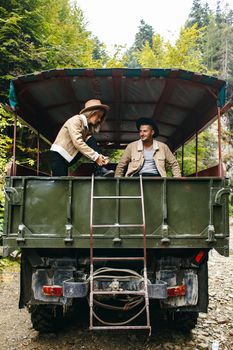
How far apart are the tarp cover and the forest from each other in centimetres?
60

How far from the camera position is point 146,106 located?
624cm

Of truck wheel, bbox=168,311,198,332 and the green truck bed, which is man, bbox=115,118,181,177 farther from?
truck wheel, bbox=168,311,198,332

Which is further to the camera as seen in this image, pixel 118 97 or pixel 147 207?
pixel 118 97

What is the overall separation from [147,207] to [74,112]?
11.3ft

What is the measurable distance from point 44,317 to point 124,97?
3.50 metres

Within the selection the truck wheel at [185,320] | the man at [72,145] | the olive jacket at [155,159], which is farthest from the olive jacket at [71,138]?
the truck wheel at [185,320]

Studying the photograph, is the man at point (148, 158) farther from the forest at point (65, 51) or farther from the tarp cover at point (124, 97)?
the forest at point (65, 51)

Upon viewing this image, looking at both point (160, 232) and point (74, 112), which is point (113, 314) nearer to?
point (160, 232)

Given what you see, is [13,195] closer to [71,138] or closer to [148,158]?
[71,138]

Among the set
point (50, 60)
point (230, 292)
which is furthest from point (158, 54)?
point (230, 292)

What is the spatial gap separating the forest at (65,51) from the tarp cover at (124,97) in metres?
0.60

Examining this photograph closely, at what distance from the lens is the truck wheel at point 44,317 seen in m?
4.24

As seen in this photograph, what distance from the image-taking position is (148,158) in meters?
5.06

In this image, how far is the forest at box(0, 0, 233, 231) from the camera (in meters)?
10.3
